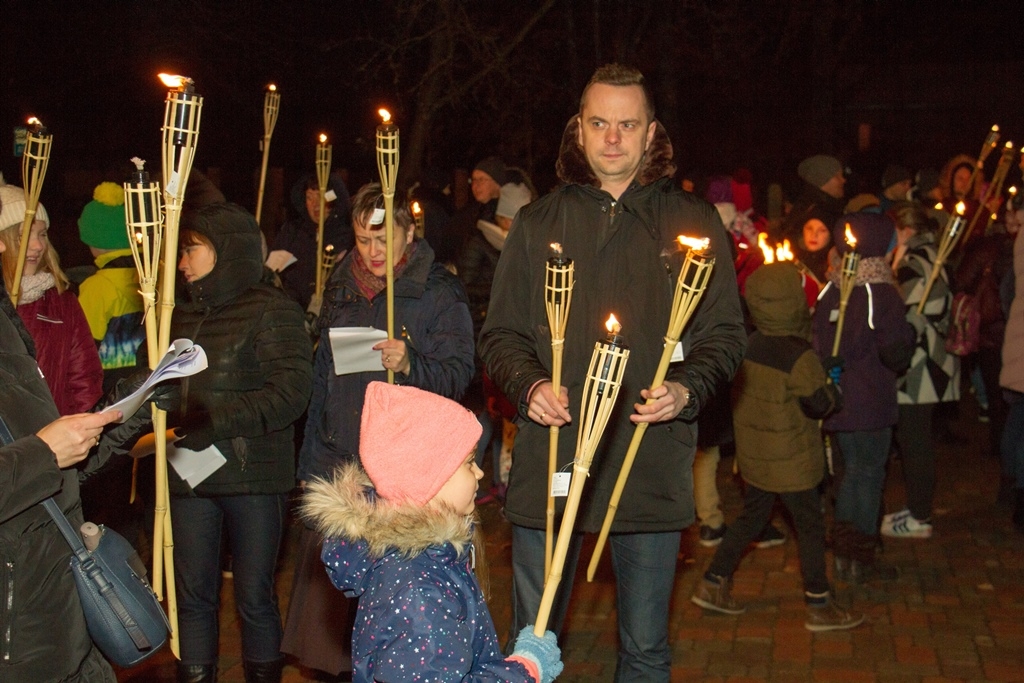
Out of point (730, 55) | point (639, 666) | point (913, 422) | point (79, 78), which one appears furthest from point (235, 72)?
point (639, 666)

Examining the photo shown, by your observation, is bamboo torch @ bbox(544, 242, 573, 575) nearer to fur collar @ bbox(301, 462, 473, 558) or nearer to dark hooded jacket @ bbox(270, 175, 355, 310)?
fur collar @ bbox(301, 462, 473, 558)

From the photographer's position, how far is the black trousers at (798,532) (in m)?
6.07

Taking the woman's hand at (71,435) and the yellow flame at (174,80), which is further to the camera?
the yellow flame at (174,80)

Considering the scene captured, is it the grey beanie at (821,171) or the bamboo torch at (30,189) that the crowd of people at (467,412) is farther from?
the grey beanie at (821,171)

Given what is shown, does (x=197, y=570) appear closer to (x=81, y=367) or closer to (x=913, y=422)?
(x=81, y=367)

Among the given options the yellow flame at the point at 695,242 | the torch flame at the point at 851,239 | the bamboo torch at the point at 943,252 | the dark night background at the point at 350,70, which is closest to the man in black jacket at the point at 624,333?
the yellow flame at the point at 695,242

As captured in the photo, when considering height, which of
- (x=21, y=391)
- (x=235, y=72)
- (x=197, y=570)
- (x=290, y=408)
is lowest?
(x=197, y=570)

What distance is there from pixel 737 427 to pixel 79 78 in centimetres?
1098

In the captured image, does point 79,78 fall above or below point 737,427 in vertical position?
above

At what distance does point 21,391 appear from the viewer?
3230mm

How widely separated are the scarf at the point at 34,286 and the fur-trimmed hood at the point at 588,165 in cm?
222

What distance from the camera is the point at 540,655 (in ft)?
10.1

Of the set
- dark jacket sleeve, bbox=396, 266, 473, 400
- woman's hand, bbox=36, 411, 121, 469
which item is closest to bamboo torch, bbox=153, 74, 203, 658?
woman's hand, bbox=36, 411, 121, 469

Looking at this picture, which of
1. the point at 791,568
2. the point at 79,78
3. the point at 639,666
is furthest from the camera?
the point at 79,78
